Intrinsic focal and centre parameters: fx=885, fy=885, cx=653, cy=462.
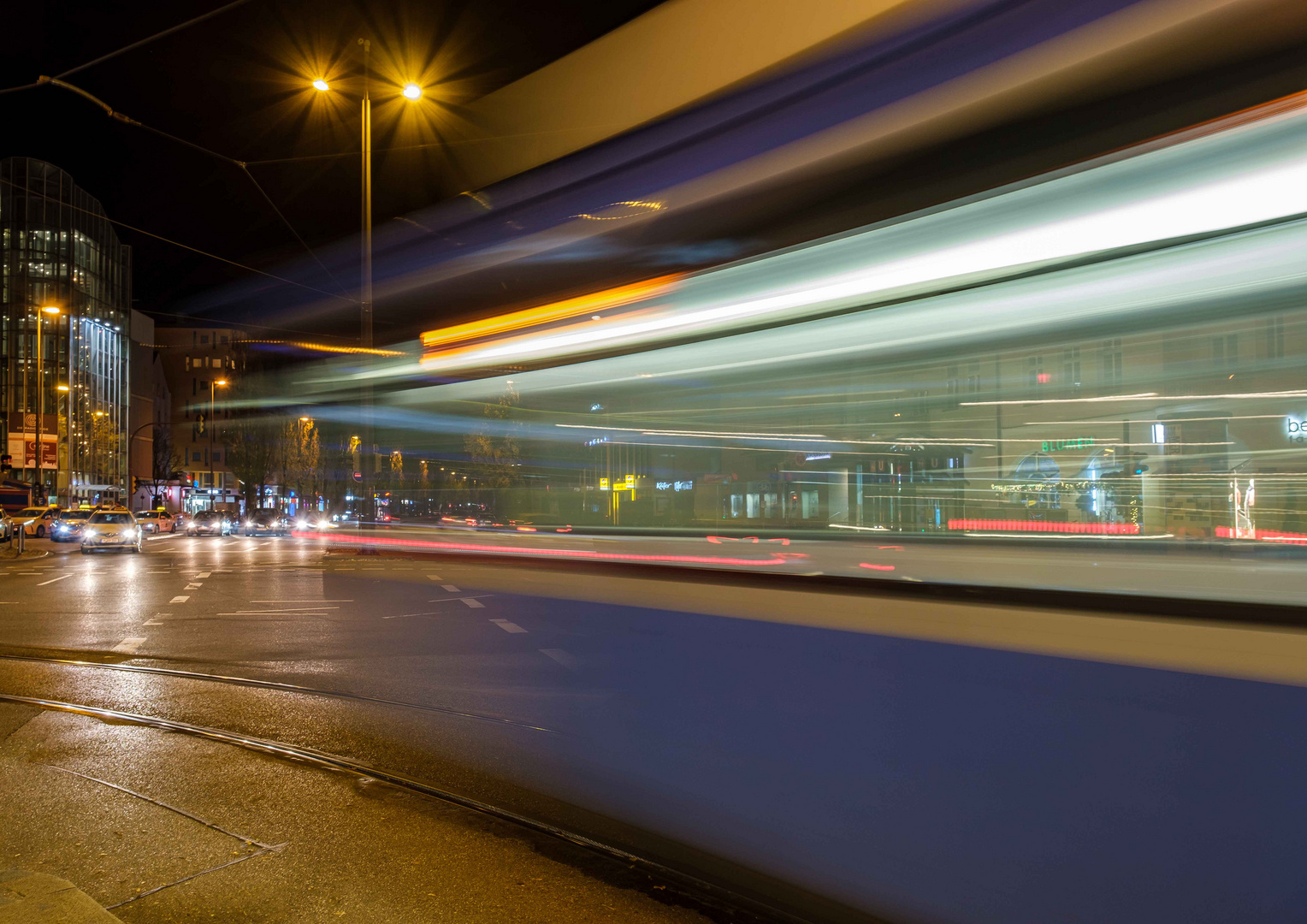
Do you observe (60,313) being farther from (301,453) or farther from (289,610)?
(289,610)

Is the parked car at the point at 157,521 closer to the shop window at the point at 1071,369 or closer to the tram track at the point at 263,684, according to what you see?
the tram track at the point at 263,684

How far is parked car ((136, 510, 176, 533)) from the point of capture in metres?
48.2

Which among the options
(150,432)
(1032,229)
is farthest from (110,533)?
(150,432)

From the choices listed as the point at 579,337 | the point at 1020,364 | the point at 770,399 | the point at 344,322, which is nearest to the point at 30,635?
the point at 344,322

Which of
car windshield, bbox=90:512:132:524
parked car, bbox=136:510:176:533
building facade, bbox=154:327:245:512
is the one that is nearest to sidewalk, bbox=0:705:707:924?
car windshield, bbox=90:512:132:524

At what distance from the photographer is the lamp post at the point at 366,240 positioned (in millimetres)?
11180

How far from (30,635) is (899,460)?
9768mm

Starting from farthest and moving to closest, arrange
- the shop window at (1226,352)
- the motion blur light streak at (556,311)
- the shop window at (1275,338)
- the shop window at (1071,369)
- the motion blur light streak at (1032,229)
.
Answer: the motion blur light streak at (556,311) → the shop window at (1071,369) → the shop window at (1226,352) → the shop window at (1275,338) → the motion blur light streak at (1032,229)

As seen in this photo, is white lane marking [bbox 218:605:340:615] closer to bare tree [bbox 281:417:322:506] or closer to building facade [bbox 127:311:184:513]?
bare tree [bbox 281:417:322:506]

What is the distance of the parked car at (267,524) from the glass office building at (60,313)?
16350 mm

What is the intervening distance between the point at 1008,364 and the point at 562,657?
4.99 metres

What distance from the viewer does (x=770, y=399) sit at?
6.73 m

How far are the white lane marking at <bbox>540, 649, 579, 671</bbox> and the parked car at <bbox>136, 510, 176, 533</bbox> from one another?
1824 inches

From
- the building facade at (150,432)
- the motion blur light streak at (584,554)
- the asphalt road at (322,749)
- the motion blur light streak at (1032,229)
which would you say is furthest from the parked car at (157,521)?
the motion blur light streak at (1032,229)
